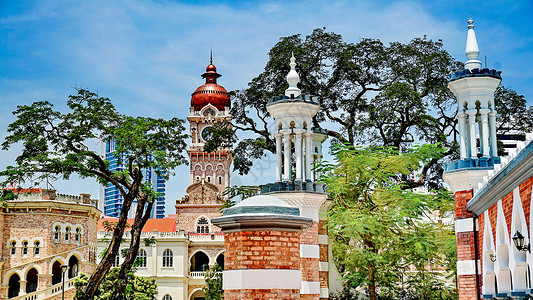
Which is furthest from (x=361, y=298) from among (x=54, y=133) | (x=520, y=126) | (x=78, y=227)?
(x=78, y=227)

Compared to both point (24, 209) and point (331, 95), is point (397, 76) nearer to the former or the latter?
point (331, 95)

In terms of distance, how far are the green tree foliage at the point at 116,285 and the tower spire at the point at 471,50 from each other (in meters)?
22.4

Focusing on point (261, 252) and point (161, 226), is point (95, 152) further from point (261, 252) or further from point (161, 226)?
point (161, 226)

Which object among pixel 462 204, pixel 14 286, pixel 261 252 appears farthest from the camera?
pixel 14 286

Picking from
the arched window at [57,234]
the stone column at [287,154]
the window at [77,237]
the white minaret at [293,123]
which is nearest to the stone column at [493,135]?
the white minaret at [293,123]

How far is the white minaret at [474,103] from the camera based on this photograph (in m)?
18.0

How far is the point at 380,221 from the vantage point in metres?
24.6

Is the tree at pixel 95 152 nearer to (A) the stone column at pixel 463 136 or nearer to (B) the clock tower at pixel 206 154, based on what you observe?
(A) the stone column at pixel 463 136

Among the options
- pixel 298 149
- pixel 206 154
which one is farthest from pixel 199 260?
pixel 298 149

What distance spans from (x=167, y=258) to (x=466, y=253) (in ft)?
158

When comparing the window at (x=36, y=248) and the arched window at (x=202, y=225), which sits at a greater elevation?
the arched window at (x=202, y=225)

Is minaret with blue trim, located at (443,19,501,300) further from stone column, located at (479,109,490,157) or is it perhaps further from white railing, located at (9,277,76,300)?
white railing, located at (9,277,76,300)

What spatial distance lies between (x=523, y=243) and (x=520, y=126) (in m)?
27.2

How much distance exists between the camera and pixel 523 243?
11555mm
